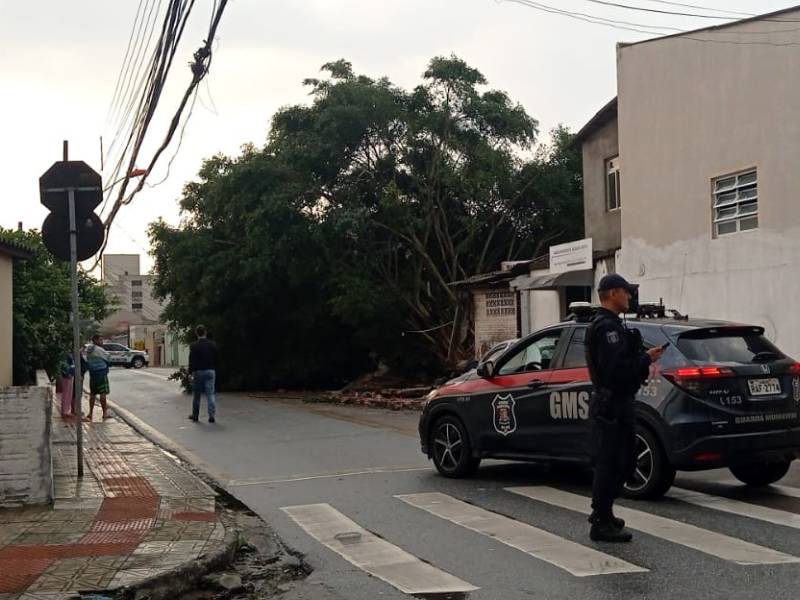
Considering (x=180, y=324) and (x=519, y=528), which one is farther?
(x=180, y=324)

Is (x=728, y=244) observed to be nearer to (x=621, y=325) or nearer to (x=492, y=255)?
(x=621, y=325)

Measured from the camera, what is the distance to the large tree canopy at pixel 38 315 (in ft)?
63.4

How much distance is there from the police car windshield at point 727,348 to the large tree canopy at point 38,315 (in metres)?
14.4

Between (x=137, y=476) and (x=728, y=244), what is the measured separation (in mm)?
11108

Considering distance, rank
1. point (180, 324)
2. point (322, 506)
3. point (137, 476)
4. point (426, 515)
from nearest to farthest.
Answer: point (426, 515) < point (322, 506) < point (137, 476) < point (180, 324)

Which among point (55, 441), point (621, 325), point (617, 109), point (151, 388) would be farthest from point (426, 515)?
point (151, 388)

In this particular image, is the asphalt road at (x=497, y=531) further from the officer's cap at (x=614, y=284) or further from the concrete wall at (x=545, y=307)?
the concrete wall at (x=545, y=307)

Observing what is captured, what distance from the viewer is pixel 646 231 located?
746 inches

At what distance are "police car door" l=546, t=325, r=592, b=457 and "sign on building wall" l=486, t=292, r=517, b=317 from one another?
1524 centimetres

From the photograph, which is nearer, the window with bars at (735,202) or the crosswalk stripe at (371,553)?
the crosswalk stripe at (371,553)

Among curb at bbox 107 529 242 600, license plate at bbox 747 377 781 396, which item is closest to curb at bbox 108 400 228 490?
curb at bbox 107 529 242 600

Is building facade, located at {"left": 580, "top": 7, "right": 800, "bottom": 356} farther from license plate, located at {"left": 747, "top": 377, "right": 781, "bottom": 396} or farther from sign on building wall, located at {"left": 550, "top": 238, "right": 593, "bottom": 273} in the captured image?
license plate, located at {"left": 747, "top": 377, "right": 781, "bottom": 396}

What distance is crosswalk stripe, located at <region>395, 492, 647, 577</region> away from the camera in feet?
20.1

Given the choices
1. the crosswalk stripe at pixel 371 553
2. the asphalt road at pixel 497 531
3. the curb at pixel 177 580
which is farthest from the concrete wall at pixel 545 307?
the curb at pixel 177 580
